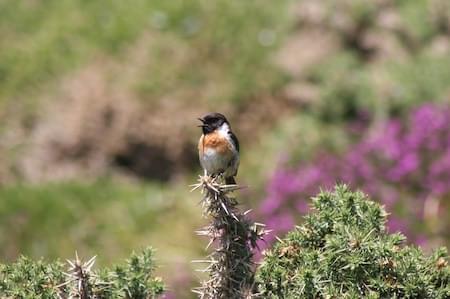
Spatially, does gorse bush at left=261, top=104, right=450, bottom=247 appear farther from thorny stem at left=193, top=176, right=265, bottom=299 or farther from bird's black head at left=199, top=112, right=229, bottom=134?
thorny stem at left=193, top=176, right=265, bottom=299

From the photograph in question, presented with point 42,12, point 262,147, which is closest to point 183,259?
point 262,147

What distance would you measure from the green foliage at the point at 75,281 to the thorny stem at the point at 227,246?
347 mm

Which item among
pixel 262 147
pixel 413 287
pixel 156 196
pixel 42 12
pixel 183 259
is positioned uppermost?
pixel 42 12

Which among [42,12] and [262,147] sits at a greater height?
[42,12]

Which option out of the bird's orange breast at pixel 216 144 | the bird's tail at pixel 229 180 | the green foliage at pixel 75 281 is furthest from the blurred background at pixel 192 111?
the green foliage at pixel 75 281

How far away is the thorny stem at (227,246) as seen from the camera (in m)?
3.66

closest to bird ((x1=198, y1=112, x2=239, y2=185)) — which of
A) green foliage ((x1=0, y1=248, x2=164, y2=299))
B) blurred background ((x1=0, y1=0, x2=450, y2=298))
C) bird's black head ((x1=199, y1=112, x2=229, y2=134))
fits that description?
bird's black head ((x1=199, y1=112, x2=229, y2=134))

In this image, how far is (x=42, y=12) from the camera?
1152 centimetres

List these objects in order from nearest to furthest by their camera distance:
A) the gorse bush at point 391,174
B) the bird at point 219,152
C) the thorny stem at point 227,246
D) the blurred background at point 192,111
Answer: the thorny stem at point 227,246
the bird at point 219,152
the gorse bush at point 391,174
the blurred background at point 192,111

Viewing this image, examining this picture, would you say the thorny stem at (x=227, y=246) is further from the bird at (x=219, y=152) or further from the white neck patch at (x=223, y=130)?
the white neck patch at (x=223, y=130)

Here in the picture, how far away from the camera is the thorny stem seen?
366 cm

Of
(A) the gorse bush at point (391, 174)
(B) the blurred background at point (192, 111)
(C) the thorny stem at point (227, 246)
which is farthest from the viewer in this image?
(B) the blurred background at point (192, 111)

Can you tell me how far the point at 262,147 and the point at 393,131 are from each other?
1.62 metres

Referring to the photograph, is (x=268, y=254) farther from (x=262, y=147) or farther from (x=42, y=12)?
(x=42, y=12)
